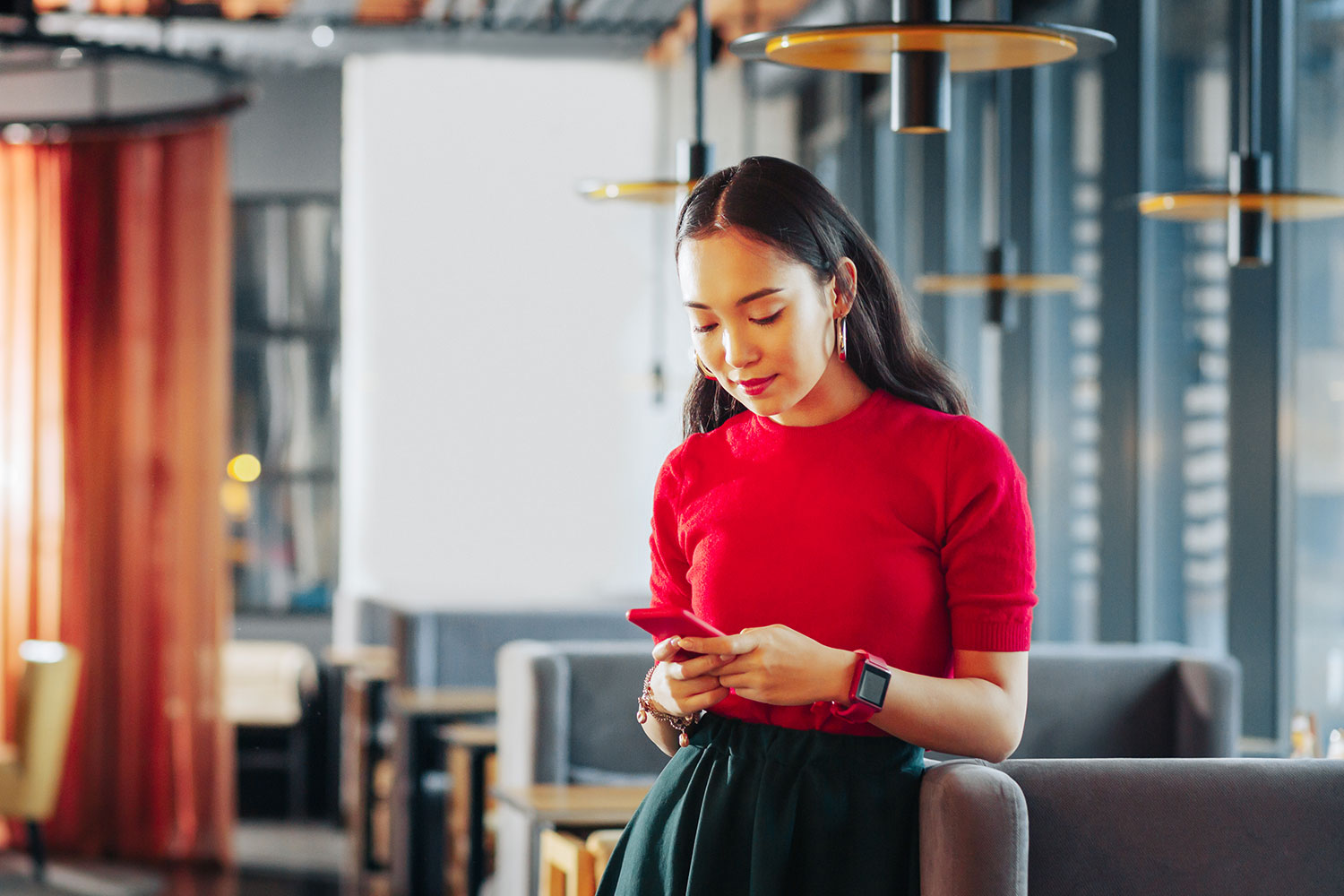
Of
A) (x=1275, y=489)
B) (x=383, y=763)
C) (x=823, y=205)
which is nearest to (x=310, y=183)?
(x=383, y=763)

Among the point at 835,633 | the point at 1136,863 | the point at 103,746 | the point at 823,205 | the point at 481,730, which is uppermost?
the point at 823,205

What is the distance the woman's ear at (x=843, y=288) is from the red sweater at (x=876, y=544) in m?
0.09

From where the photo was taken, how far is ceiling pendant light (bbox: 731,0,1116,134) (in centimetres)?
185

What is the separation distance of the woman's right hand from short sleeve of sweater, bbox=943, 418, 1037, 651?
0.21 metres

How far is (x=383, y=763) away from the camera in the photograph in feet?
22.1

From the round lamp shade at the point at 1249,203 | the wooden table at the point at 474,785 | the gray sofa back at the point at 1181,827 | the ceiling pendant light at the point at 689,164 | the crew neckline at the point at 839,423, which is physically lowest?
the wooden table at the point at 474,785

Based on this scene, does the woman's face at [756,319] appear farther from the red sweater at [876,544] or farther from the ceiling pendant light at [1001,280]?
the ceiling pendant light at [1001,280]

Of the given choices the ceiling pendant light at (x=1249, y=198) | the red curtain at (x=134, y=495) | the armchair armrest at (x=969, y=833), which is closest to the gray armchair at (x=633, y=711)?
the ceiling pendant light at (x=1249, y=198)

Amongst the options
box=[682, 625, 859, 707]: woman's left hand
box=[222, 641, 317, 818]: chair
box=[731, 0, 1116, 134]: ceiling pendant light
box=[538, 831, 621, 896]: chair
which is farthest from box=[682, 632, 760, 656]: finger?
box=[222, 641, 317, 818]: chair

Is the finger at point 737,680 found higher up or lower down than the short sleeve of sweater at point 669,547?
lower down

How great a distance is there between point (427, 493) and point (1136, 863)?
6.62 metres

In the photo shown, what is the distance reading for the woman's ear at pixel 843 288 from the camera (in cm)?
147

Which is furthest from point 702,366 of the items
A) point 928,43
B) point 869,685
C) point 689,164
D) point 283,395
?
point 283,395

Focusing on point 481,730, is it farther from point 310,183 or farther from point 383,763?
point 310,183
